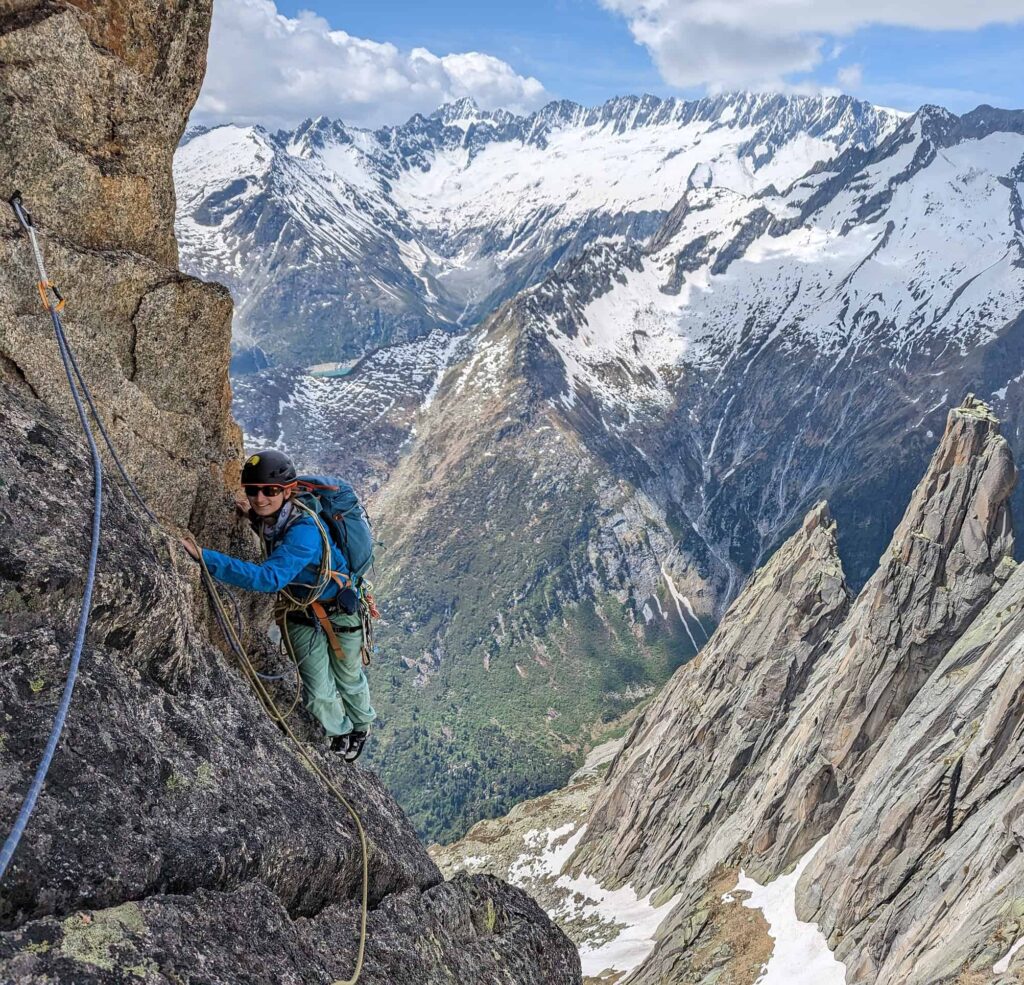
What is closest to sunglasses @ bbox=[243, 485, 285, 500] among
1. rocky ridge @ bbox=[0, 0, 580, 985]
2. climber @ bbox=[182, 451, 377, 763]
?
climber @ bbox=[182, 451, 377, 763]

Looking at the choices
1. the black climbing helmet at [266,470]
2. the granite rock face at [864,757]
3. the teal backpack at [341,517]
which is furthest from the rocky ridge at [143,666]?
the granite rock face at [864,757]

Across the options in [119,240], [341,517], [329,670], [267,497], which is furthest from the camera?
[329,670]

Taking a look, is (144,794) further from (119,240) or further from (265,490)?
(119,240)

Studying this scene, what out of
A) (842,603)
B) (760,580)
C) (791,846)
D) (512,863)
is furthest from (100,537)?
(512,863)

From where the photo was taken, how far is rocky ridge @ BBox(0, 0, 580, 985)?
784 cm

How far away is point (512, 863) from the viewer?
116750 millimetres

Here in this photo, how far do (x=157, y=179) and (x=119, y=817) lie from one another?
1202cm

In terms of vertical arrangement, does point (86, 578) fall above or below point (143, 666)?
above

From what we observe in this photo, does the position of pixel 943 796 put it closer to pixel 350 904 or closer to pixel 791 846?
pixel 791 846

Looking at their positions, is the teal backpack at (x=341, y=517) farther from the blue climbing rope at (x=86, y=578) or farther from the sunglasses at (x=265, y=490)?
the blue climbing rope at (x=86, y=578)

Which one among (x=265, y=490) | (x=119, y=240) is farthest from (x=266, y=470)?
(x=119, y=240)

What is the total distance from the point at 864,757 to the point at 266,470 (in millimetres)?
67228

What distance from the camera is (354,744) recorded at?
16125 millimetres

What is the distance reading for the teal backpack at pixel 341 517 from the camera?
1391 cm
